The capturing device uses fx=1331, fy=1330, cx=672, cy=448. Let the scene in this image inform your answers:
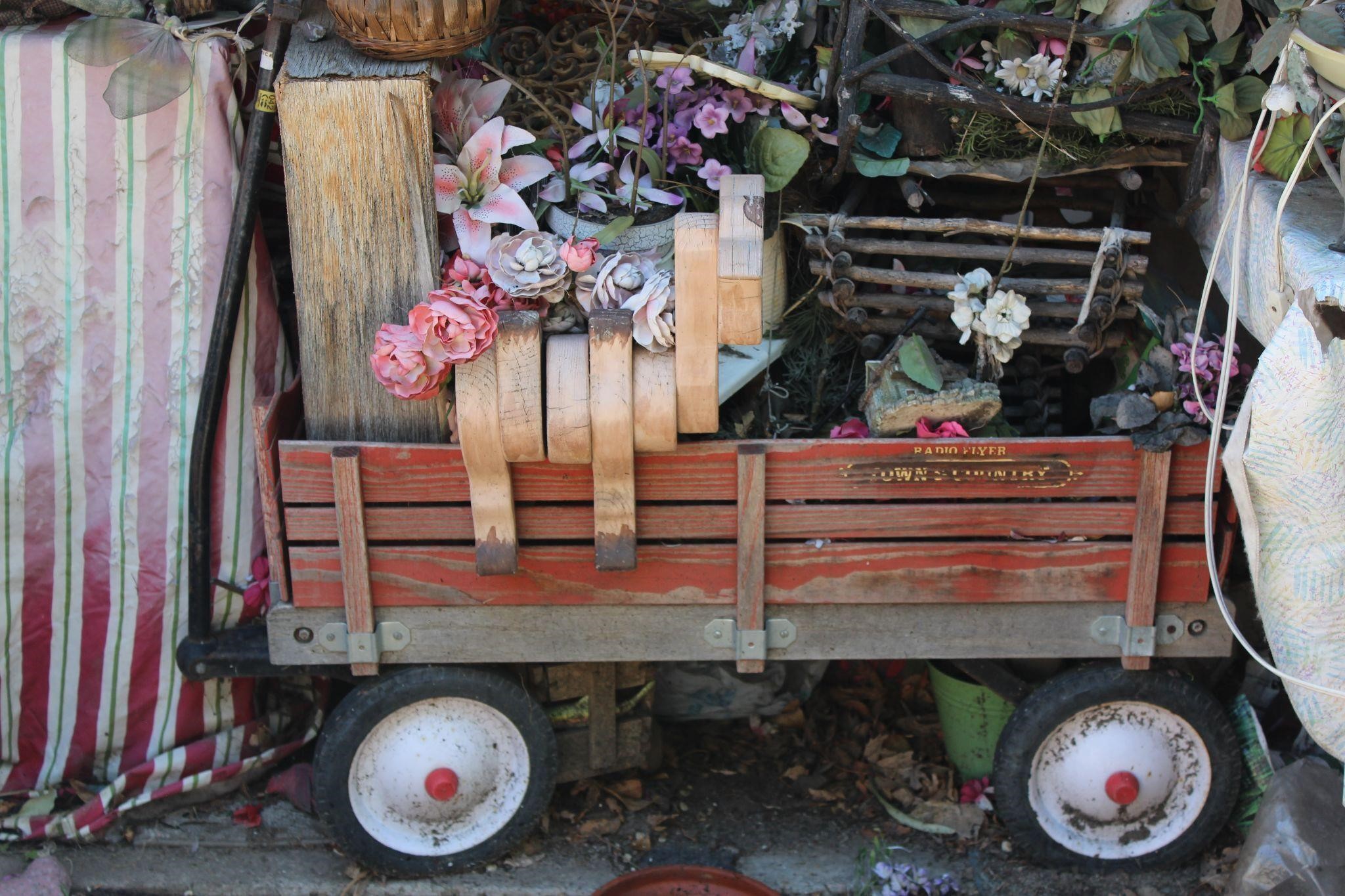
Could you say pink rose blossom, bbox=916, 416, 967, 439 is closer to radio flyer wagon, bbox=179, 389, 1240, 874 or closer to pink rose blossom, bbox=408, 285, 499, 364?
radio flyer wagon, bbox=179, 389, 1240, 874

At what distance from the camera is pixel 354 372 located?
3.00 meters

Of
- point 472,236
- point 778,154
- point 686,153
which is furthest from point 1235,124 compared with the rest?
point 472,236

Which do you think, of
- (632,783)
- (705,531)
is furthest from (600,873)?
(705,531)

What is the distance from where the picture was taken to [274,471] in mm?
3059

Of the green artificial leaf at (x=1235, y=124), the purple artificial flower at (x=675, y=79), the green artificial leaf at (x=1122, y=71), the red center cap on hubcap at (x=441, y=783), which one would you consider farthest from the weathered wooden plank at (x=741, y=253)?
the red center cap on hubcap at (x=441, y=783)

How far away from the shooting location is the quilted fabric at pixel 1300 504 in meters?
2.57

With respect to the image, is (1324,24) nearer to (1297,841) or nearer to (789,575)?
(789,575)

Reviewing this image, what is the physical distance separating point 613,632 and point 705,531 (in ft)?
1.14

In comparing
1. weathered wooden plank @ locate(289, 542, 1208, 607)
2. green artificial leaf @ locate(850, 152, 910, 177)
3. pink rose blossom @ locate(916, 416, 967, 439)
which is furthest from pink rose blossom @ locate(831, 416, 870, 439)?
green artificial leaf @ locate(850, 152, 910, 177)

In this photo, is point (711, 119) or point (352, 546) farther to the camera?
point (711, 119)

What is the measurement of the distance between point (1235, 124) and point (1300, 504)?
0.90 meters

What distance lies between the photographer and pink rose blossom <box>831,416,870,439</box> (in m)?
3.16

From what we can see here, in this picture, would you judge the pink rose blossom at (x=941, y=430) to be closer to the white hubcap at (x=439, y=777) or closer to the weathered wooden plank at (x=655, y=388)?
the weathered wooden plank at (x=655, y=388)

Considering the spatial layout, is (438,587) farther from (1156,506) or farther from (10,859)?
(1156,506)
